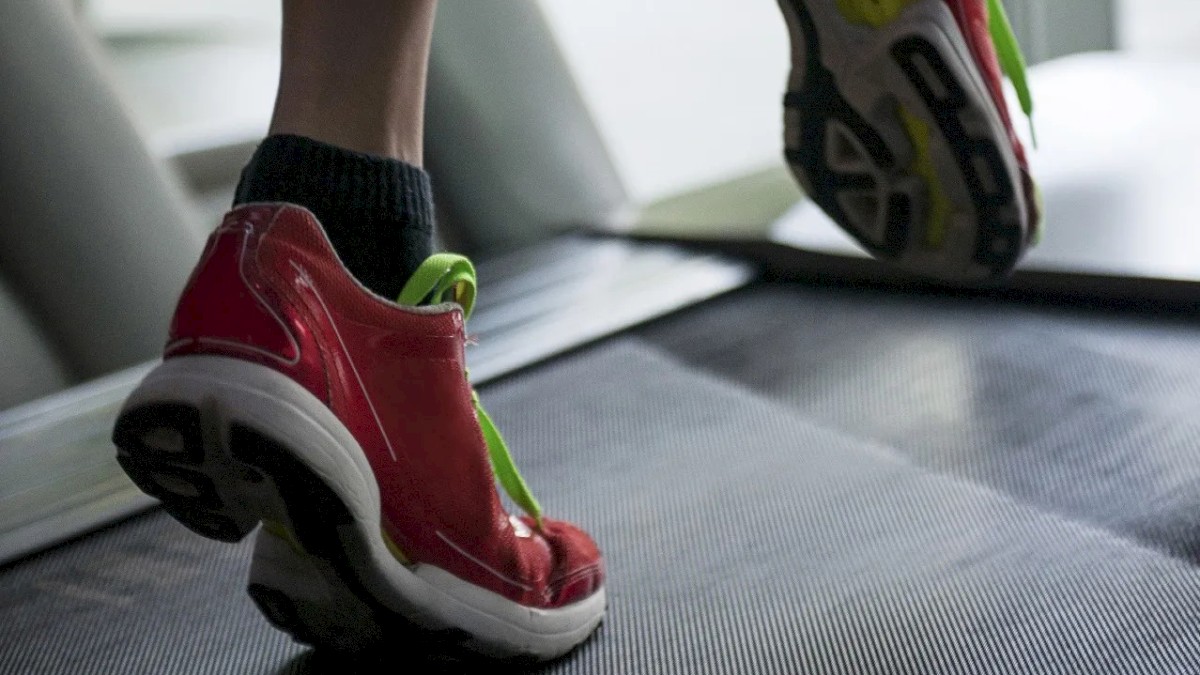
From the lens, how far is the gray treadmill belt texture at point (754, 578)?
0.84m

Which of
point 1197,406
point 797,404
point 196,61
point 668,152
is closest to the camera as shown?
point 1197,406

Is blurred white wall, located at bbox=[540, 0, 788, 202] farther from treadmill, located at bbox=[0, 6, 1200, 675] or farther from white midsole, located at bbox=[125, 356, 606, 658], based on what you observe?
white midsole, located at bbox=[125, 356, 606, 658]

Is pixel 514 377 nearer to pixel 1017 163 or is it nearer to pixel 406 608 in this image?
pixel 1017 163

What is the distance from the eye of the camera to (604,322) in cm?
183

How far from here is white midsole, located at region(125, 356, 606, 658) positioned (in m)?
0.67

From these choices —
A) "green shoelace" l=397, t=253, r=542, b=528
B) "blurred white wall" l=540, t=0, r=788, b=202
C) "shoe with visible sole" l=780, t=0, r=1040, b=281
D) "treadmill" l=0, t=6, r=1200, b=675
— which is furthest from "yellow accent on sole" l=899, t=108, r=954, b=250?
"blurred white wall" l=540, t=0, r=788, b=202

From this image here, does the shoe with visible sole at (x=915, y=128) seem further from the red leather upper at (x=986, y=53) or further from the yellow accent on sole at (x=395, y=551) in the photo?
the yellow accent on sole at (x=395, y=551)

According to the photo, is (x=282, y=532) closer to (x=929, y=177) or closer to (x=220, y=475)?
(x=220, y=475)

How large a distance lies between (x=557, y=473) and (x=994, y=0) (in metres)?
0.63

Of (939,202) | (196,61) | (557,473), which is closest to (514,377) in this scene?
(557,473)

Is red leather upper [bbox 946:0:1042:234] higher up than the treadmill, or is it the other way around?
red leather upper [bbox 946:0:1042:234]

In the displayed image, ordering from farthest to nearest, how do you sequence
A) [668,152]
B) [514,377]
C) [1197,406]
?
[668,152], [514,377], [1197,406]

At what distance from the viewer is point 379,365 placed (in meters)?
0.75

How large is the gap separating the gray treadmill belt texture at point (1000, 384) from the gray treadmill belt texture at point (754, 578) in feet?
0.16
